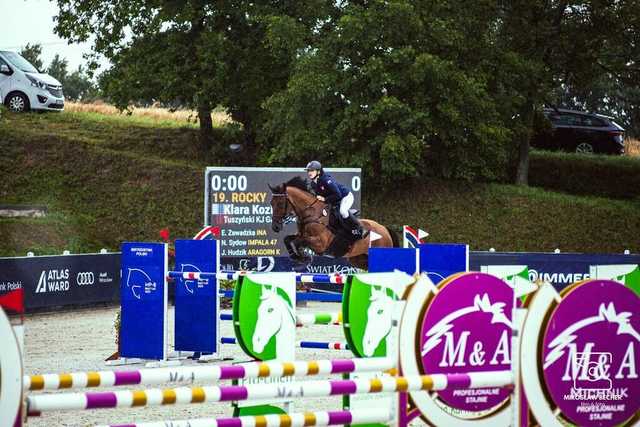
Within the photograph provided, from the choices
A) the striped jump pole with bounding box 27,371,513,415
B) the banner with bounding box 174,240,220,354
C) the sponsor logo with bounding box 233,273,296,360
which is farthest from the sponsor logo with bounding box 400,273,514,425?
the banner with bounding box 174,240,220,354

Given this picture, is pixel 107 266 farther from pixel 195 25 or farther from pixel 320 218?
pixel 195 25

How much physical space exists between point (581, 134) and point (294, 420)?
3422 centimetres

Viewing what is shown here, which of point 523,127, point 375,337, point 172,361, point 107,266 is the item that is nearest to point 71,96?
point 523,127

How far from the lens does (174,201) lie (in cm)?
3173

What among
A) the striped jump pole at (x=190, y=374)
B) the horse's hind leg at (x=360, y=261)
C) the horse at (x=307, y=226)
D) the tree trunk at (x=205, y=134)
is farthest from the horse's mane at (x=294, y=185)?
the tree trunk at (x=205, y=134)

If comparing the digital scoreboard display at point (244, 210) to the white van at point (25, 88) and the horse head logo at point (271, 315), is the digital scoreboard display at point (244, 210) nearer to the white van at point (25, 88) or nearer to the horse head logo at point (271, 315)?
the horse head logo at point (271, 315)

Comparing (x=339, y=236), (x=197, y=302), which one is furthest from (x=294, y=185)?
(x=197, y=302)

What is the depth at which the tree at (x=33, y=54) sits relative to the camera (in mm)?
63969

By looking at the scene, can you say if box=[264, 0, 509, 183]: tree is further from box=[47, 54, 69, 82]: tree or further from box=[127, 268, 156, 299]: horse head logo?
box=[47, 54, 69, 82]: tree

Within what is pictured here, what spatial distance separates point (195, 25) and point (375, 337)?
1020 inches

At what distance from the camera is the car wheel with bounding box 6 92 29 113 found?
3619 cm

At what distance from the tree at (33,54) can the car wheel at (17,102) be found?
27.7 metres

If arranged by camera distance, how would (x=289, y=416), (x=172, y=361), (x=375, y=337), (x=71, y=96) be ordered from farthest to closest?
(x=71, y=96) → (x=172, y=361) → (x=375, y=337) → (x=289, y=416)

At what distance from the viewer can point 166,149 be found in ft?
116
